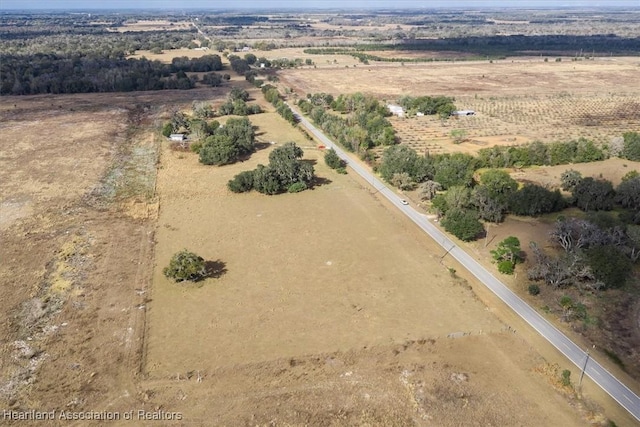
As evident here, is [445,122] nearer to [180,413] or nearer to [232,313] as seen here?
[232,313]

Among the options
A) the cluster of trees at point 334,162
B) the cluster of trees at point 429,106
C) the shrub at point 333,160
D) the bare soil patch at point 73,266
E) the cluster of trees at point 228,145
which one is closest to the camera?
the bare soil patch at point 73,266

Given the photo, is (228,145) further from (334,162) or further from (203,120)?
(203,120)

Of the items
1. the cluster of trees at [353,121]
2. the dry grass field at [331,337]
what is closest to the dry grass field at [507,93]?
the cluster of trees at [353,121]

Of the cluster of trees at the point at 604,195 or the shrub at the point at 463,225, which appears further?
the cluster of trees at the point at 604,195

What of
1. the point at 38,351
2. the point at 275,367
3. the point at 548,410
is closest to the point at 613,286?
the point at 548,410

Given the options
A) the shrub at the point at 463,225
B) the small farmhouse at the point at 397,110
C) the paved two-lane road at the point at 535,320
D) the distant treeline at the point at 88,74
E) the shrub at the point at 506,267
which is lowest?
the distant treeline at the point at 88,74

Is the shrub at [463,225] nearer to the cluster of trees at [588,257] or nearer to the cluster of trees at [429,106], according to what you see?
the cluster of trees at [588,257]
